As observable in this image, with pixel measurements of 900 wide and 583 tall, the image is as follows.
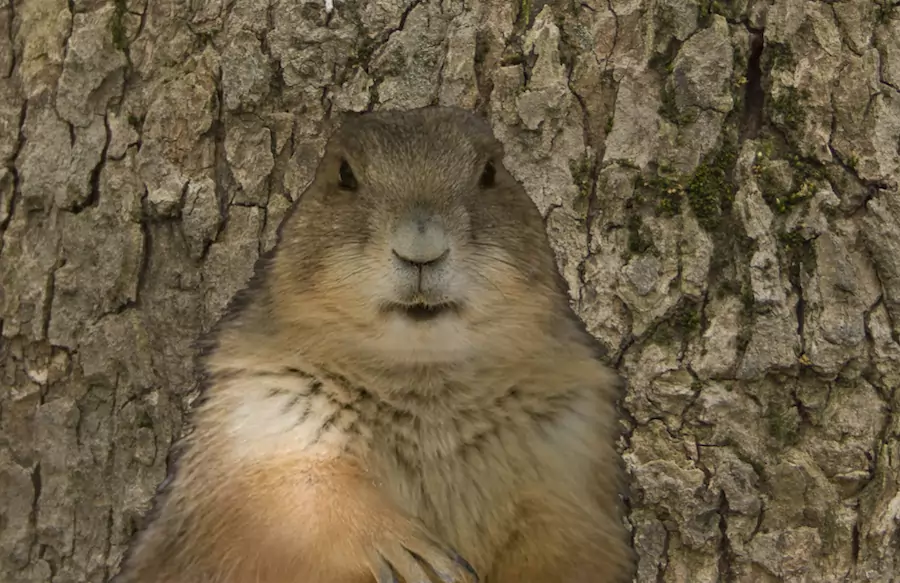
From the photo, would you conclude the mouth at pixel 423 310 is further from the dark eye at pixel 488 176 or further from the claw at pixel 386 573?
the claw at pixel 386 573

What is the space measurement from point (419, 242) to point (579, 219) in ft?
1.70

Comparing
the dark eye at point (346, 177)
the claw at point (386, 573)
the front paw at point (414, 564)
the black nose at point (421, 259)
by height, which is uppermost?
the dark eye at point (346, 177)

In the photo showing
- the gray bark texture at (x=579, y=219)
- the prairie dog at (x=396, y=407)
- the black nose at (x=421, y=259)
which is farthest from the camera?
the gray bark texture at (x=579, y=219)

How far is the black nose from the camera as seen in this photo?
3.92 ft

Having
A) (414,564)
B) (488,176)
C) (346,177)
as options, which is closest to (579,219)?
(488,176)

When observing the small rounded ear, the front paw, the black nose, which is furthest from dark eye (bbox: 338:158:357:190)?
the front paw

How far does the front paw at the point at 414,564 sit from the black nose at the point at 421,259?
0.41m

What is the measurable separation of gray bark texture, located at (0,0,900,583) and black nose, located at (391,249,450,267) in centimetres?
40

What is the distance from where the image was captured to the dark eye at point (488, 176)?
4.65 ft

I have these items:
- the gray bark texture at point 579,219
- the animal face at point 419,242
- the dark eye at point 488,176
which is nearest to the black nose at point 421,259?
the animal face at point 419,242

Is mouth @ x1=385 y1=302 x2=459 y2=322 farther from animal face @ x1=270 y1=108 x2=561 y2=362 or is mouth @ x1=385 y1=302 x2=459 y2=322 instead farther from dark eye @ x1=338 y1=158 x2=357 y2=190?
dark eye @ x1=338 y1=158 x2=357 y2=190

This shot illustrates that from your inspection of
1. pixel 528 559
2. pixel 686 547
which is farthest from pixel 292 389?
pixel 686 547

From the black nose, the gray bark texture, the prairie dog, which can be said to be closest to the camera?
the black nose

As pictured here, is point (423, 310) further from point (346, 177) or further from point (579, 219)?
point (579, 219)
